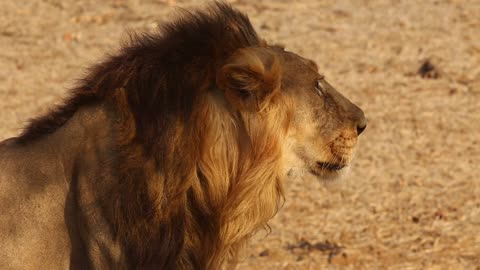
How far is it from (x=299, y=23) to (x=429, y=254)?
4.37m

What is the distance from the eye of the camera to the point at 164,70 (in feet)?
11.9

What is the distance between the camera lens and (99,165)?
11.9 ft

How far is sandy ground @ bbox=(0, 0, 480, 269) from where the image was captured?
19.5 feet

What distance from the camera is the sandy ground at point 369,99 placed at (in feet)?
19.5

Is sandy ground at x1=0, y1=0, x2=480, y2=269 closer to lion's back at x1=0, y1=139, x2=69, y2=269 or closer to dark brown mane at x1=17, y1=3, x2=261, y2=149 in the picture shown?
dark brown mane at x1=17, y1=3, x2=261, y2=149

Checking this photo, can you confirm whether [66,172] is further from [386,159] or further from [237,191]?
[386,159]

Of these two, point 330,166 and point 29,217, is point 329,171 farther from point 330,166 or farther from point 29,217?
point 29,217

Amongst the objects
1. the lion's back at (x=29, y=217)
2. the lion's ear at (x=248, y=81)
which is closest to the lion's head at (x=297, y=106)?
the lion's ear at (x=248, y=81)

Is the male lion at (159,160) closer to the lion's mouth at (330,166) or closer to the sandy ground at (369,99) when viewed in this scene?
the lion's mouth at (330,166)

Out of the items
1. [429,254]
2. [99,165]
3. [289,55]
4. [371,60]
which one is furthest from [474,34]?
[99,165]

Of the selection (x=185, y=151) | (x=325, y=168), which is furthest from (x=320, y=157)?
(x=185, y=151)

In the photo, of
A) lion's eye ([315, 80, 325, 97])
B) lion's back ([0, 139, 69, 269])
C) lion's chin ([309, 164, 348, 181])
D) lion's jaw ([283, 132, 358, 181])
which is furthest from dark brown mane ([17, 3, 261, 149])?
lion's chin ([309, 164, 348, 181])

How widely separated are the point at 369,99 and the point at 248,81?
462 cm

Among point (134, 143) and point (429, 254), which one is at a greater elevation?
point (134, 143)
